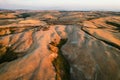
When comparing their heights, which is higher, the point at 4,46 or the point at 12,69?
the point at 12,69

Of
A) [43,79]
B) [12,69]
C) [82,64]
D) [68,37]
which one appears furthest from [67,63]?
[68,37]

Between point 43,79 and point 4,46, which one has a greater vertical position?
point 43,79

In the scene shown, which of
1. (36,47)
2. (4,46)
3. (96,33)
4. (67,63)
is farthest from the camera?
(96,33)

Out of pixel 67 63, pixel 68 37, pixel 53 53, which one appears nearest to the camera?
pixel 67 63

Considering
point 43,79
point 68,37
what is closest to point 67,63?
point 43,79

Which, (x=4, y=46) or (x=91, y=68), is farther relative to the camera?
(x=4, y=46)

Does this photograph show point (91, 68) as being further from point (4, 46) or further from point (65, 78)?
point (4, 46)

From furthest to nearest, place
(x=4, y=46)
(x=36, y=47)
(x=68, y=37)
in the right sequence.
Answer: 1. (x=68, y=37)
2. (x=4, y=46)
3. (x=36, y=47)

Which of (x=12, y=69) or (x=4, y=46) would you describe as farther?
(x=4, y=46)

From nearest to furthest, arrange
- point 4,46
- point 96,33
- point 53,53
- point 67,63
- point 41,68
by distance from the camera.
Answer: point 41,68 → point 67,63 → point 53,53 → point 4,46 → point 96,33

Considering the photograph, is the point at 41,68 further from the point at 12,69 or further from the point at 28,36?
the point at 28,36
